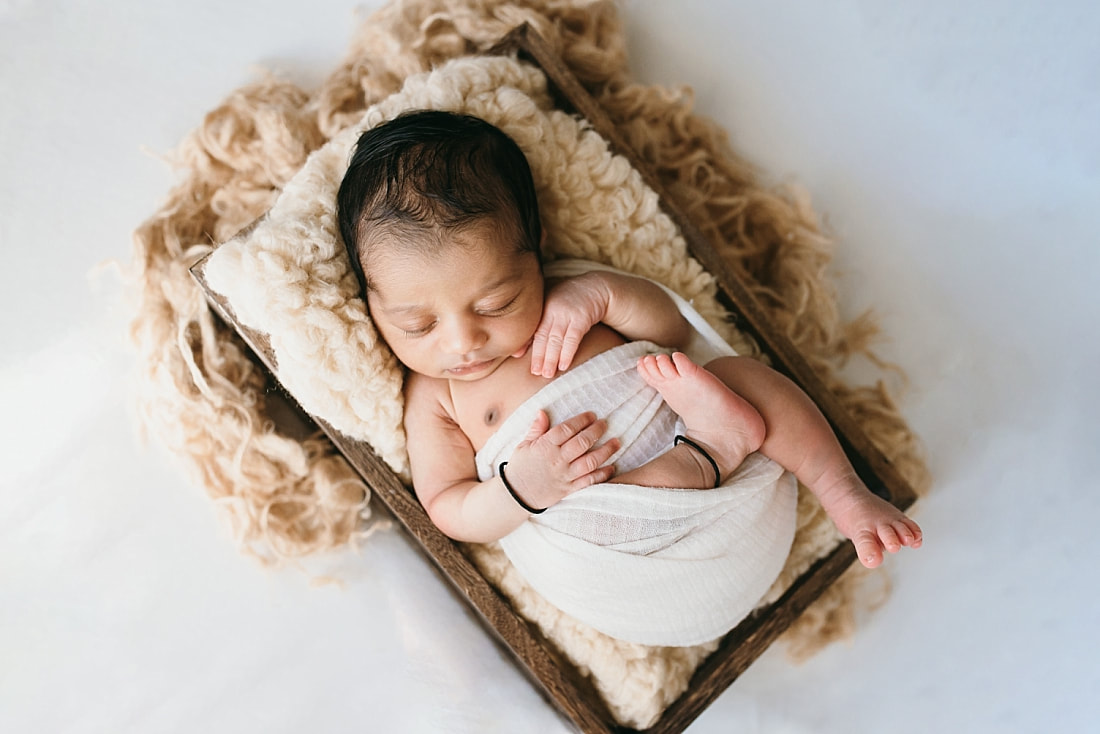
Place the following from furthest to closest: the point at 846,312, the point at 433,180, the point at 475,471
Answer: the point at 846,312 < the point at 475,471 < the point at 433,180

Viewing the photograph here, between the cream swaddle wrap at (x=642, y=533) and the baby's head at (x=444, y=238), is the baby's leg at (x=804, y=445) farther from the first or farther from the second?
the baby's head at (x=444, y=238)

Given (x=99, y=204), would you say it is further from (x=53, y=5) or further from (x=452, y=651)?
(x=452, y=651)

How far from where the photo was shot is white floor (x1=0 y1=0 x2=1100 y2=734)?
59.6 inches

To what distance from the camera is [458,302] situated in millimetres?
1175

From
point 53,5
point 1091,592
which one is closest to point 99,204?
point 53,5

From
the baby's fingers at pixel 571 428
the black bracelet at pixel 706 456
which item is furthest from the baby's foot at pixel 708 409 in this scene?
the baby's fingers at pixel 571 428

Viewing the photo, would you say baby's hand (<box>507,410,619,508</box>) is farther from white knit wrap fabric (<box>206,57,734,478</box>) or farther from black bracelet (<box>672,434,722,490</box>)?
white knit wrap fabric (<box>206,57,734,478</box>)

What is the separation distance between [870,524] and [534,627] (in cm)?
62

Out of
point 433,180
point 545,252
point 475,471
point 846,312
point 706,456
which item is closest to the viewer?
point 433,180

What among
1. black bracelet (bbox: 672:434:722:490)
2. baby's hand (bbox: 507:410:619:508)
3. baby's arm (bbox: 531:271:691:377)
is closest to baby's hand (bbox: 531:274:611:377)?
baby's arm (bbox: 531:271:691:377)

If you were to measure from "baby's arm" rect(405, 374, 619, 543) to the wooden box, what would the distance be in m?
0.07

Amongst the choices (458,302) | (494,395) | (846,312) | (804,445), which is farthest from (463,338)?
(846,312)

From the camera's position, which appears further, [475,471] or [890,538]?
[475,471]

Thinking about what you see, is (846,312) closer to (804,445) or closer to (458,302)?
(804,445)
